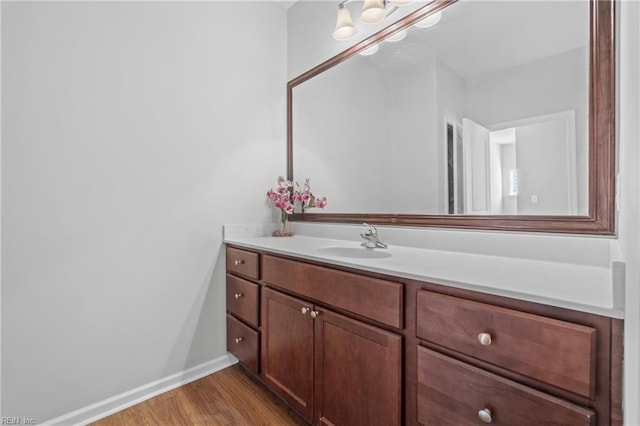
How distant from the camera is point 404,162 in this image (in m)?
1.62

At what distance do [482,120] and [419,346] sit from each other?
967mm

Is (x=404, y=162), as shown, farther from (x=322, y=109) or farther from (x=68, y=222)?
(x=68, y=222)

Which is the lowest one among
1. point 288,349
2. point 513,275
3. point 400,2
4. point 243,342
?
point 243,342

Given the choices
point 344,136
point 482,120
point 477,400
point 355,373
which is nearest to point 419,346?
point 477,400

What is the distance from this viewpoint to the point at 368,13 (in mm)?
1646

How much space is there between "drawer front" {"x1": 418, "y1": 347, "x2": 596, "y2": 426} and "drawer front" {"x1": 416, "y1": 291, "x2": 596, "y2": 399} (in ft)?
0.14

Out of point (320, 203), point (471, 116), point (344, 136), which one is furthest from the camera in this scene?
point (320, 203)

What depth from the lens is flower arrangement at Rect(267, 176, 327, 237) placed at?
2170mm

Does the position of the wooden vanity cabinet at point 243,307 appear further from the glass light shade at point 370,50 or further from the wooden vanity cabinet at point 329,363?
the glass light shade at point 370,50

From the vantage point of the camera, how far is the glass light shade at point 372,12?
160 cm

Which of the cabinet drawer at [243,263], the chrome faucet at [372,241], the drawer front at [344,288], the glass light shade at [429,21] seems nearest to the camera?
the drawer front at [344,288]

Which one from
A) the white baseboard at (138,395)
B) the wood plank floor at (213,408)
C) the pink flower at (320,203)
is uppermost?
the pink flower at (320,203)

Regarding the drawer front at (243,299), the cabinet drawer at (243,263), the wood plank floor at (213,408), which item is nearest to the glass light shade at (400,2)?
the cabinet drawer at (243,263)

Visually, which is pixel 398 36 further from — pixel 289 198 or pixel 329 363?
pixel 329 363
